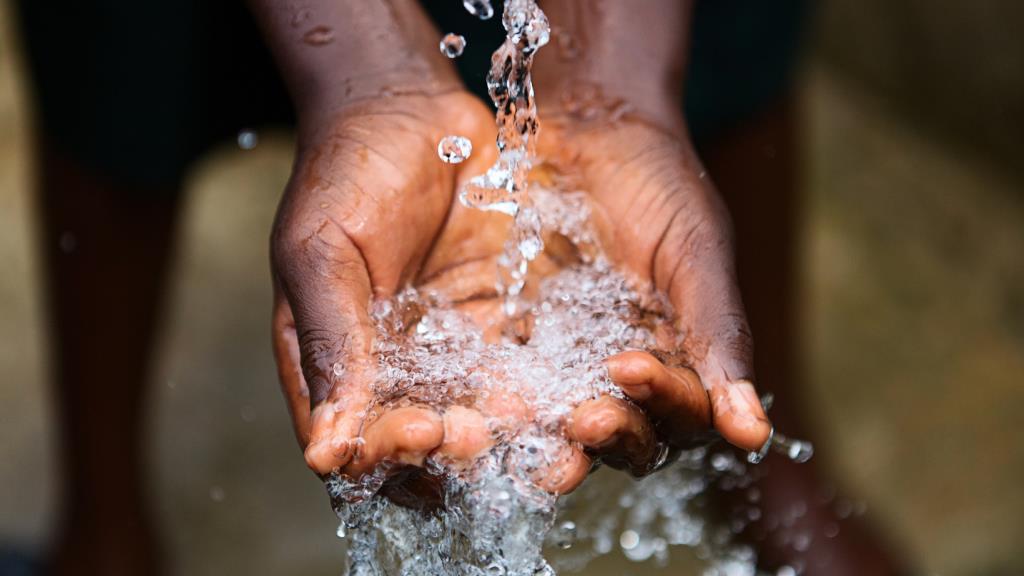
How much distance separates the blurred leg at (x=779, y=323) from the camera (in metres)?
1.96

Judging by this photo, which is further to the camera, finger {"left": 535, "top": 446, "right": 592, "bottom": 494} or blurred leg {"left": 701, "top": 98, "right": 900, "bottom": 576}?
blurred leg {"left": 701, "top": 98, "right": 900, "bottom": 576}

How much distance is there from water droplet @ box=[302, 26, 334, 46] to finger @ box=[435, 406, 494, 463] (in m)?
0.48

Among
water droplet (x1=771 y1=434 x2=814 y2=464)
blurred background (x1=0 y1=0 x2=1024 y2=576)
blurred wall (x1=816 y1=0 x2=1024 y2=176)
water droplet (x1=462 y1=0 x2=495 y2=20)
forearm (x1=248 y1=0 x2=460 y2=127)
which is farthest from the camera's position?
blurred wall (x1=816 y1=0 x2=1024 y2=176)

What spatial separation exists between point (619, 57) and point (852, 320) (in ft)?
4.88

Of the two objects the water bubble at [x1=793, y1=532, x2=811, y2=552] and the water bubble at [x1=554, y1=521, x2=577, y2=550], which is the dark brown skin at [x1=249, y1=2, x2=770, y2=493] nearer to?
the water bubble at [x1=554, y1=521, x2=577, y2=550]

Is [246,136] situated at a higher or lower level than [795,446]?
higher

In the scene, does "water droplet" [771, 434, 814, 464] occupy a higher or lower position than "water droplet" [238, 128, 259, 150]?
lower

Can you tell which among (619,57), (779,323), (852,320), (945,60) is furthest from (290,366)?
(945,60)

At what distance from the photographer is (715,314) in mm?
1136

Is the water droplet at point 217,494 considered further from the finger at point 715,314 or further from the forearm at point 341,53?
the finger at point 715,314

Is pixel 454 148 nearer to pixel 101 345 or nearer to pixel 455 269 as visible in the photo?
pixel 455 269

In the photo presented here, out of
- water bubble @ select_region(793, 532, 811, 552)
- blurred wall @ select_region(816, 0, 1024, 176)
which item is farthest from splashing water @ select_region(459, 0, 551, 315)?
blurred wall @ select_region(816, 0, 1024, 176)

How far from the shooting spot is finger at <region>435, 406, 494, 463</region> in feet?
3.35

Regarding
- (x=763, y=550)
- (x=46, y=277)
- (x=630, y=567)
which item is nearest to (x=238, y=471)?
(x=46, y=277)
